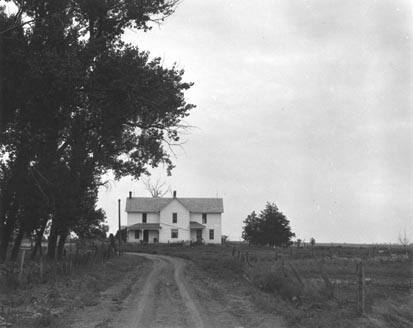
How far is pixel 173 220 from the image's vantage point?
3526 inches

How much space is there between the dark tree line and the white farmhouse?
59988 millimetres

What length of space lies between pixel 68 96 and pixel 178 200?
71982mm

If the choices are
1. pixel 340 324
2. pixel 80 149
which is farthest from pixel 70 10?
pixel 340 324

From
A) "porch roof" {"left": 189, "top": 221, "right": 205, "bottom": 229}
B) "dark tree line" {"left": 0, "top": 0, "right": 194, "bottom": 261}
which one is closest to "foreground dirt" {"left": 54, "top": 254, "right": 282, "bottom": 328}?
"dark tree line" {"left": 0, "top": 0, "right": 194, "bottom": 261}

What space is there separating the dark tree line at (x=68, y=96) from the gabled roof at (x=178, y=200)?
205 ft

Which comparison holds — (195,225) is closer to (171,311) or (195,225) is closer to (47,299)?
(47,299)

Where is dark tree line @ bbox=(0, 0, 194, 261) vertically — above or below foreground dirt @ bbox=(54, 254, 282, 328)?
above

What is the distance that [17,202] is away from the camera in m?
25.9

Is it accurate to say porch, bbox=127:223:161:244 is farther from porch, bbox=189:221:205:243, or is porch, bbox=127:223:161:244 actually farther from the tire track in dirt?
the tire track in dirt

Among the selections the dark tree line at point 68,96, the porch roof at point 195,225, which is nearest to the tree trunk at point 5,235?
the dark tree line at point 68,96

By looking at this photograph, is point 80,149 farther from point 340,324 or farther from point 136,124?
point 340,324

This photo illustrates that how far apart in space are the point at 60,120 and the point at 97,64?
2478 mm

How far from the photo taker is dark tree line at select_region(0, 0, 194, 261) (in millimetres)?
18266

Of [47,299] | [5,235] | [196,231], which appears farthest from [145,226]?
[47,299]
